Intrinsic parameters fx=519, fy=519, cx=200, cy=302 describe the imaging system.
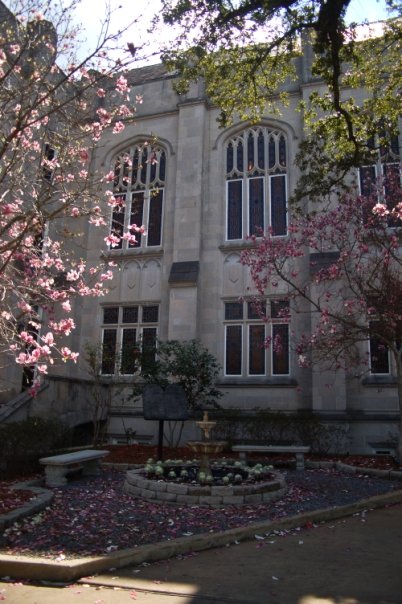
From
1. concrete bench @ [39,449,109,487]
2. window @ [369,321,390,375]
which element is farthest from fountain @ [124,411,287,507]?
window @ [369,321,390,375]

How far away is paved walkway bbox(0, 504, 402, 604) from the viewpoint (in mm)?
4270

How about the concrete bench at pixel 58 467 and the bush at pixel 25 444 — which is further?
the bush at pixel 25 444

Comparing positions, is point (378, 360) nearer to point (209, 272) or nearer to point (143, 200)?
point (209, 272)

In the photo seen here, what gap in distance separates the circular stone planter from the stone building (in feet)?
22.2

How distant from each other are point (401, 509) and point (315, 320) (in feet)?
25.8

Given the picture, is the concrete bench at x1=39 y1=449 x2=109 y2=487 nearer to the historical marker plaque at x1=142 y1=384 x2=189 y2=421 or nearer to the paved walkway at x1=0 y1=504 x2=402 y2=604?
the historical marker plaque at x1=142 y1=384 x2=189 y2=421

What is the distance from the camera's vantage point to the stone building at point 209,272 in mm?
15195

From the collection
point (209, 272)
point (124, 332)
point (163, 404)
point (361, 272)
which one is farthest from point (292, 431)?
point (124, 332)

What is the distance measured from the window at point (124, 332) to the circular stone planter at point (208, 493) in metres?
7.71

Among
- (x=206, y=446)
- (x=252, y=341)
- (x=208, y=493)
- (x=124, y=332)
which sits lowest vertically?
(x=208, y=493)

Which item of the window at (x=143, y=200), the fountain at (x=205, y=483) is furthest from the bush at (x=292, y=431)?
the window at (x=143, y=200)

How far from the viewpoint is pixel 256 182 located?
18078 millimetres

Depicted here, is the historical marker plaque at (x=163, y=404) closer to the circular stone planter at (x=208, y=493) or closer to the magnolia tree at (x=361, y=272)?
the circular stone planter at (x=208, y=493)

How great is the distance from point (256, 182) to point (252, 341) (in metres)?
5.60
